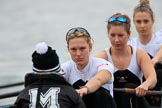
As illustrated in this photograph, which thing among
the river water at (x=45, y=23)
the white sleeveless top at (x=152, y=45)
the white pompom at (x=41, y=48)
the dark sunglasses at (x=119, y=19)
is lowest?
the river water at (x=45, y=23)

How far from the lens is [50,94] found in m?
3.10

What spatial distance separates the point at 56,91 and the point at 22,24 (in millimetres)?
16035

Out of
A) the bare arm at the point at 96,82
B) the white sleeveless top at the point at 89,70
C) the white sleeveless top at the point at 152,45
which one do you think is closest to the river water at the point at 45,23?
the white sleeveless top at the point at 152,45

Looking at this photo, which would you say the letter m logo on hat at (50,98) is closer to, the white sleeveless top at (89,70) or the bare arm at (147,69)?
the white sleeveless top at (89,70)

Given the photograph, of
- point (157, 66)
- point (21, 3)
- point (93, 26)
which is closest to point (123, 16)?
point (157, 66)

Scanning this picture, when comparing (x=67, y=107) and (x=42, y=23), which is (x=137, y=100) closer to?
(x=67, y=107)

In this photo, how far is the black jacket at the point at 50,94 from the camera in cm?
309

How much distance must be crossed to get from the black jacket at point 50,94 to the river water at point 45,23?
687cm

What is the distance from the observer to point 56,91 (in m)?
3.10

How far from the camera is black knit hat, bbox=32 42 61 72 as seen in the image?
309 centimetres

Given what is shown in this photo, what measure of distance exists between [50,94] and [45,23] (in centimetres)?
1597

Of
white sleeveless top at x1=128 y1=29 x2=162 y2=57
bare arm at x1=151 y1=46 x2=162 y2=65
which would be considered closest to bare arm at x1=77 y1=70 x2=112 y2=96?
bare arm at x1=151 y1=46 x2=162 y2=65

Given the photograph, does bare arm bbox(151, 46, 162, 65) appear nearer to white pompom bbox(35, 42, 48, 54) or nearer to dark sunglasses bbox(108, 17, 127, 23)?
dark sunglasses bbox(108, 17, 127, 23)

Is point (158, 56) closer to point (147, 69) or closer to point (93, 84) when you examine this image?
point (147, 69)
